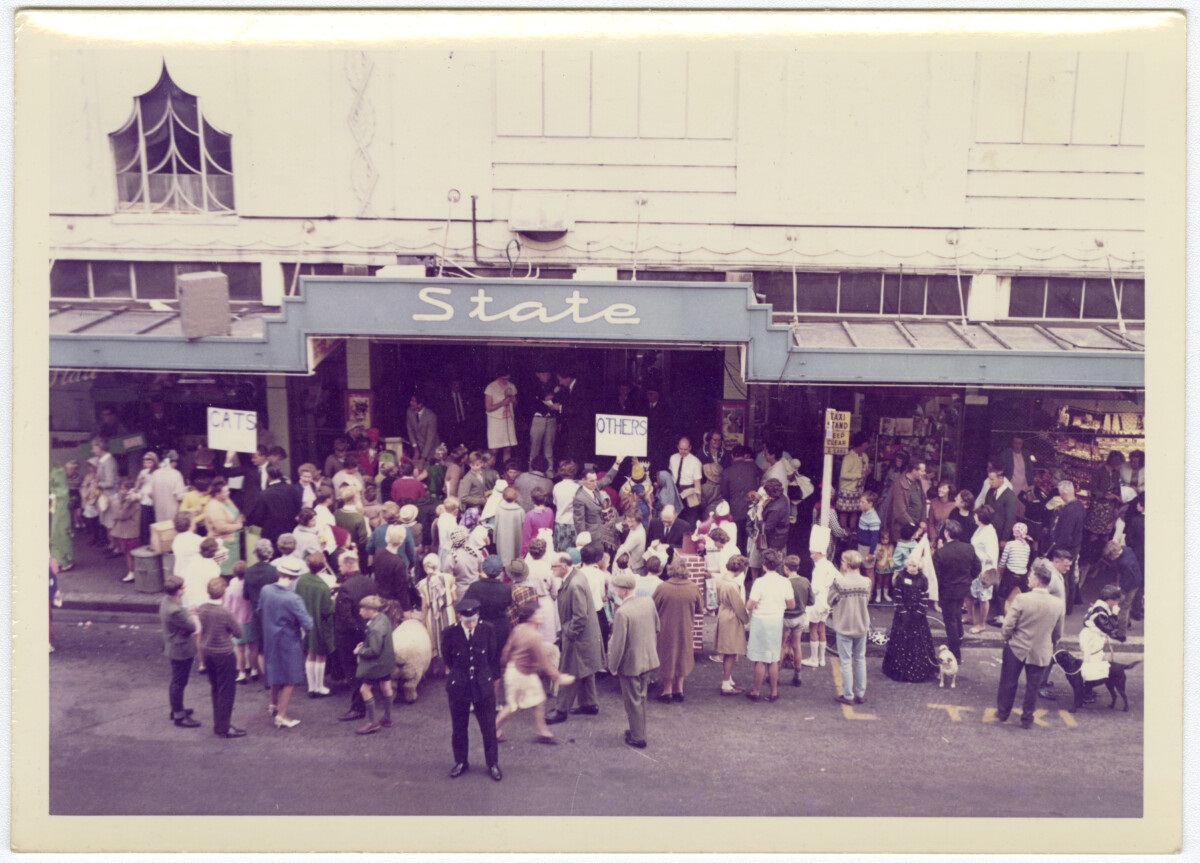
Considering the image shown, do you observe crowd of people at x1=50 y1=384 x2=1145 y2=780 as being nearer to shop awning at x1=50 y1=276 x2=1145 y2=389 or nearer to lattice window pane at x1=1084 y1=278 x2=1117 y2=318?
shop awning at x1=50 y1=276 x2=1145 y2=389

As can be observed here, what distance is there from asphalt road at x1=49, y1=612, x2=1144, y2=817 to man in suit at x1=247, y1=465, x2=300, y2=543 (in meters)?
1.72

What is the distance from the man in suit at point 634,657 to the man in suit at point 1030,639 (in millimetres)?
3263

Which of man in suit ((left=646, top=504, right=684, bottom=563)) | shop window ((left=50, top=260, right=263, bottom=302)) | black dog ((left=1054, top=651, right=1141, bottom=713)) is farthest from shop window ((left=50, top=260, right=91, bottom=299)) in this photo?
black dog ((left=1054, top=651, right=1141, bottom=713))

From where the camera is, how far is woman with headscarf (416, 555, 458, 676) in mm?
8438

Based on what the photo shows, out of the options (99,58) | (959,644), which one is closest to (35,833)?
(99,58)

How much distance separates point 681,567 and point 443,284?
3.89m

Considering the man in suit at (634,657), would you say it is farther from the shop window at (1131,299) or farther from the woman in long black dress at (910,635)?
the shop window at (1131,299)

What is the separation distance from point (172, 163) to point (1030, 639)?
10.9 meters

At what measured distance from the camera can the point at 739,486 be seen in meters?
10.6

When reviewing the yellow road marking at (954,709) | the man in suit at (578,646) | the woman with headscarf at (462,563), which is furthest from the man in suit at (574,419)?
the yellow road marking at (954,709)

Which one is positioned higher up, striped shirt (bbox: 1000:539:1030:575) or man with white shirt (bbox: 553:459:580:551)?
man with white shirt (bbox: 553:459:580:551)

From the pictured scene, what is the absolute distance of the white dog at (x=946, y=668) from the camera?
8.58 m

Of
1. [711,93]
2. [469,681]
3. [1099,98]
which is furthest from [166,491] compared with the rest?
[1099,98]

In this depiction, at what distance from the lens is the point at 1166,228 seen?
24.4 feet
